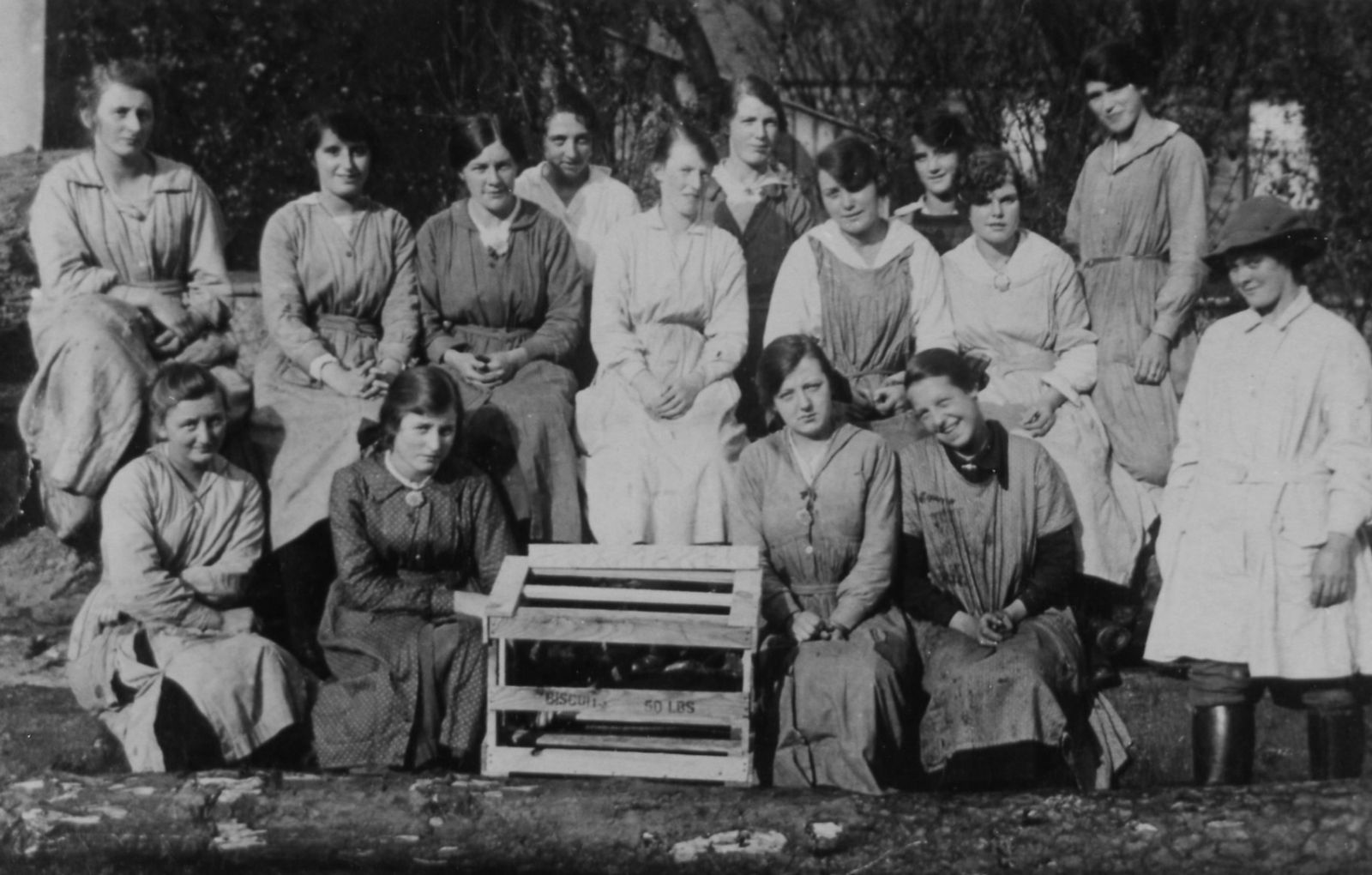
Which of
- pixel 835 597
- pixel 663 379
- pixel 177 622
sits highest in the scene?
pixel 663 379

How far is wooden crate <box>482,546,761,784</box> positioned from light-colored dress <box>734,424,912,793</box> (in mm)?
222

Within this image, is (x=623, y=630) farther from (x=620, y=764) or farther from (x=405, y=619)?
(x=405, y=619)

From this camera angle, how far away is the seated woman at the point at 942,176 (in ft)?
20.9

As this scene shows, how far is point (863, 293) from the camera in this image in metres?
6.04

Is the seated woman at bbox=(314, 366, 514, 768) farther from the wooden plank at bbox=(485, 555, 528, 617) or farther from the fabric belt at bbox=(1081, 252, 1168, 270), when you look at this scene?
the fabric belt at bbox=(1081, 252, 1168, 270)

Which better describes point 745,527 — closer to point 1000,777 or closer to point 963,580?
point 963,580

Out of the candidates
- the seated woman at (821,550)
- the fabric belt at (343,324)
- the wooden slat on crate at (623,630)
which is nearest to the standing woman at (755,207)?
the seated woman at (821,550)

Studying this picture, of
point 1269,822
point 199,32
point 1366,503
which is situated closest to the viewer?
point 1269,822

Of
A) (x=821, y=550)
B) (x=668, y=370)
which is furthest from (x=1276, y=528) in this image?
(x=668, y=370)

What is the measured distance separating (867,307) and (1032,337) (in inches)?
24.2

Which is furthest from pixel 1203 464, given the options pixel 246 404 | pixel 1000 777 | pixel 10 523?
pixel 10 523

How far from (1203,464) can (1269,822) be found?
1.34 m

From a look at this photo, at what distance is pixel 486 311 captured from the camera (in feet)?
20.2

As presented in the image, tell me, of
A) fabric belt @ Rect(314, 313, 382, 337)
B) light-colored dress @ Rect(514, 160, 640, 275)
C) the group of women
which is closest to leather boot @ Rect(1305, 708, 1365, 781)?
the group of women
